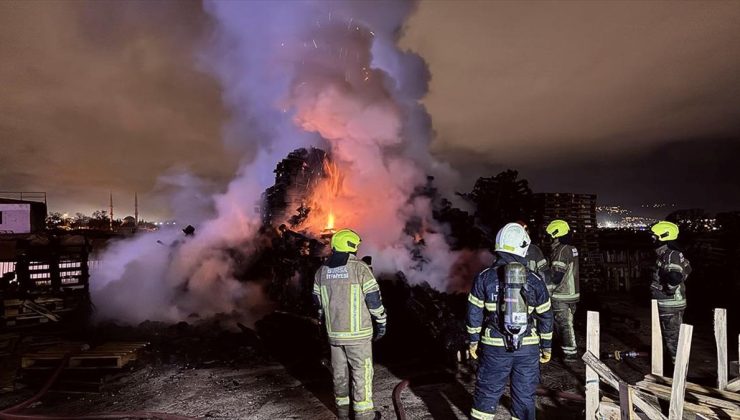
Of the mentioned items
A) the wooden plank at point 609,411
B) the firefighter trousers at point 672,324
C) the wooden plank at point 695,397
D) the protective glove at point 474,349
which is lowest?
the wooden plank at point 695,397

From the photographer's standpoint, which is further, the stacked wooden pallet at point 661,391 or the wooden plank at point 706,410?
the wooden plank at point 706,410

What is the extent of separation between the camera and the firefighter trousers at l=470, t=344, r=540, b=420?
13.7 feet

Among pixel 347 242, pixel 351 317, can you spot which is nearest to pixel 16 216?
pixel 347 242

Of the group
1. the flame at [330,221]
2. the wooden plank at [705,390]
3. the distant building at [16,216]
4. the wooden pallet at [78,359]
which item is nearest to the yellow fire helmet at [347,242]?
the wooden plank at [705,390]

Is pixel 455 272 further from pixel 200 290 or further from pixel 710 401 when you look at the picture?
pixel 200 290

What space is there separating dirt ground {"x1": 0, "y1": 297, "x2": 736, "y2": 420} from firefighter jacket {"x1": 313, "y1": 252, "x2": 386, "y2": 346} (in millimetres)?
1604

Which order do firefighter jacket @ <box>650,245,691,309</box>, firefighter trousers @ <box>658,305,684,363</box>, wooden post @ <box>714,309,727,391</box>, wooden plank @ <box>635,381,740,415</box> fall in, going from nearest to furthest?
wooden plank @ <box>635,381,740,415</box> < wooden post @ <box>714,309,727,391</box> < firefighter jacket @ <box>650,245,691,309</box> < firefighter trousers @ <box>658,305,684,363</box>

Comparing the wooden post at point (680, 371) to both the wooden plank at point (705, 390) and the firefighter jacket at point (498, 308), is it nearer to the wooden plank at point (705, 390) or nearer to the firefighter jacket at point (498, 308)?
the firefighter jacket at point (498, 308)

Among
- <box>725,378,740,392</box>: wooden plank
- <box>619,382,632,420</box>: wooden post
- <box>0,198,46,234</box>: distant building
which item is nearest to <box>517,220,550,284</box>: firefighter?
<box>725,378,740,392</box>: wooden plank

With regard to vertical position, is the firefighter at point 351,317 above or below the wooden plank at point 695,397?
above

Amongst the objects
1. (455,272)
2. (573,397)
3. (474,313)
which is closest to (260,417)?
(474,313)

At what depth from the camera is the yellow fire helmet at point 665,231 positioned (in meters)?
6.43

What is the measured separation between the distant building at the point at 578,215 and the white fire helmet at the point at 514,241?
1445 cm

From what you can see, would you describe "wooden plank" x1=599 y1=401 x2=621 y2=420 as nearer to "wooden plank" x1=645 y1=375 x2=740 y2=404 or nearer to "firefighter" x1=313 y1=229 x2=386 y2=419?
"wooden plank" x1=645 y1=375 x2=740 y2=404
